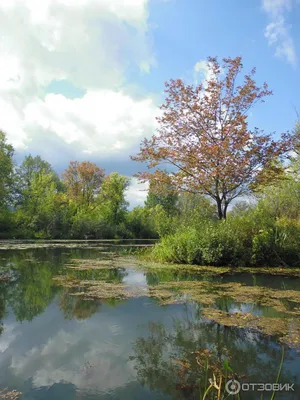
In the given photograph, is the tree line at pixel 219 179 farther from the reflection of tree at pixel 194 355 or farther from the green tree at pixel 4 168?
the green tree at pixel 4 168

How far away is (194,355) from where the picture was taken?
3.71m

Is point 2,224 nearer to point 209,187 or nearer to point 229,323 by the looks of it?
point 209,187

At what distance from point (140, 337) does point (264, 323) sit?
1.98m

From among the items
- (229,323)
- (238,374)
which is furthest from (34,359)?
(229,323)

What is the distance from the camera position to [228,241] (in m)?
11.2

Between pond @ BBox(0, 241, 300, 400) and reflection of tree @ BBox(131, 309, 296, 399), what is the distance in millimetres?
12

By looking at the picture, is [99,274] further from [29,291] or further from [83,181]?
[83,181]

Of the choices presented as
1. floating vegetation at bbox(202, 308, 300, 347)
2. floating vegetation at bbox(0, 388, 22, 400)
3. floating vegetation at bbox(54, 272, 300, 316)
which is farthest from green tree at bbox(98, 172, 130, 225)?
floating vegetation at bbox(0, 388, 22, 400)

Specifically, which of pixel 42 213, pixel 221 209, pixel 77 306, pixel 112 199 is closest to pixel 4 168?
pixel 42 213

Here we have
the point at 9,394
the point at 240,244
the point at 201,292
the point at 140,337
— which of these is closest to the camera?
the point at 9,394

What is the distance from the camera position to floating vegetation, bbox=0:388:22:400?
279cm

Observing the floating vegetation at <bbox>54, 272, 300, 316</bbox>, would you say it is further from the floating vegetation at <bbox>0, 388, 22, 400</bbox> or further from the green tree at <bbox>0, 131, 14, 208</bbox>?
the green tree at <bbox>0, 131, 14, 208</bbox>

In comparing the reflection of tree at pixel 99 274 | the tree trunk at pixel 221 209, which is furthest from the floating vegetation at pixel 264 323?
the tree trunk at pixel 221 209

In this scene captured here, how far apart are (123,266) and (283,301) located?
646 cm
